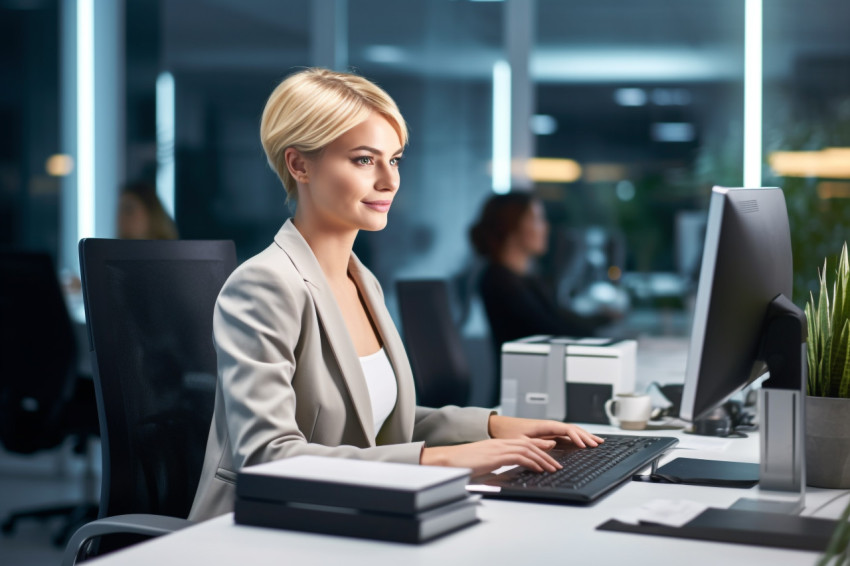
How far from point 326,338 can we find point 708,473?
67cm

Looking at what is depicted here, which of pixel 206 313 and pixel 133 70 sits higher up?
pixel 133 70

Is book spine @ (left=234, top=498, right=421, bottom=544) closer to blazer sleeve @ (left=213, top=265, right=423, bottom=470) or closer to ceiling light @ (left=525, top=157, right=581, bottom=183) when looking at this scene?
blazer sleeve @ (left=213, top=265, right=423, bottom=470)

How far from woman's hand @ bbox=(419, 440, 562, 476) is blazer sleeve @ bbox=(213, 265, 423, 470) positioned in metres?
0.03

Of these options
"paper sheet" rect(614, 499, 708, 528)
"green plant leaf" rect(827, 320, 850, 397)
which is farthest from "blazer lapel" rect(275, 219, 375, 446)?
"green plant leaf" rect(827, 320, 850, 397)

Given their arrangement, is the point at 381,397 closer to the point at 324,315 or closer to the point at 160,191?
the point at 324,315

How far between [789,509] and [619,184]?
3.67 meters

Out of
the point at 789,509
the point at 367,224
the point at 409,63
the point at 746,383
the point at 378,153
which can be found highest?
the point at 409,63

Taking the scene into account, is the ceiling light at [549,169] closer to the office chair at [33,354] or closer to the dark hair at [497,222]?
the dark hair at [497,222]

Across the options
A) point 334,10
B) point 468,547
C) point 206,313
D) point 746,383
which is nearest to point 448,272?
point 334,10

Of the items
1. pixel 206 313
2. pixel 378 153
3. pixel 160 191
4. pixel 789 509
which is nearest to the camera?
pixel 789 509

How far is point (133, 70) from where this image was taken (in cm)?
Result: 577

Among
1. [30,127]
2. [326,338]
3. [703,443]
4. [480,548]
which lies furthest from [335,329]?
[30,127]

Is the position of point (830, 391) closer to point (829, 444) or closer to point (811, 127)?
point (829, 444)

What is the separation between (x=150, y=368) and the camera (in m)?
1.79
